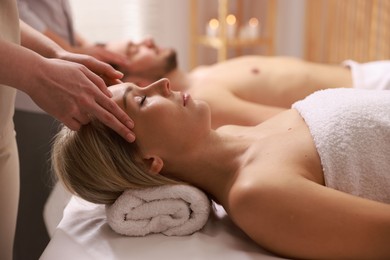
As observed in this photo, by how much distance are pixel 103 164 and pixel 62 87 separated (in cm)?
24

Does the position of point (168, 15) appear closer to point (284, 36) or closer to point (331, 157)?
point (284, 36)

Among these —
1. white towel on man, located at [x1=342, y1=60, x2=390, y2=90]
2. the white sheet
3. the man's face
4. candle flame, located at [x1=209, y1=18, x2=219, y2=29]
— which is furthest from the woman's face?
candle flame, located at [x1=209, y1=18, x2=219, y2=29]

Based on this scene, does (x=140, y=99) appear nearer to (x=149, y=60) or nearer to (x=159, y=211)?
(x=159, y=211)

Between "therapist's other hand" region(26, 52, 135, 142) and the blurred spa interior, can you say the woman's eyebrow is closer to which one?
"therapist's other hand" region(26, 52, 135, 142)

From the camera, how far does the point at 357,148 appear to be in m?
1.23

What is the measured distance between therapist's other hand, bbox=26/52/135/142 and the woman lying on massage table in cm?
9

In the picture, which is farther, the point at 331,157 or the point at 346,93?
the point at 346,93

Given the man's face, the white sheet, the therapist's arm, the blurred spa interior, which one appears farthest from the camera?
the blurred spa interior

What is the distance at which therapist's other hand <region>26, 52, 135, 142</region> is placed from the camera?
3.59ft

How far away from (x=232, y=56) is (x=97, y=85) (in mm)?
3023

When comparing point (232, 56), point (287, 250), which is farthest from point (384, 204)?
point (232, 56)

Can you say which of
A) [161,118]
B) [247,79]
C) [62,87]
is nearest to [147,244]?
[161,118]

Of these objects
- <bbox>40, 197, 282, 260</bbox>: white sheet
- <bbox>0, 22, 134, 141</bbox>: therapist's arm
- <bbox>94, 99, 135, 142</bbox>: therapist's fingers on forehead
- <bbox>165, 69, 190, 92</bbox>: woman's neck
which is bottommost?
<bbox>40, 197, 282, 260</bbox>: white sheet

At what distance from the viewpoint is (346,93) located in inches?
54.9
